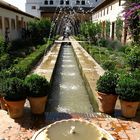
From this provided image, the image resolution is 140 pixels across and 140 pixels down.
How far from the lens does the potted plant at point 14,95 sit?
5793 mm

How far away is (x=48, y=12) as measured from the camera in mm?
54531

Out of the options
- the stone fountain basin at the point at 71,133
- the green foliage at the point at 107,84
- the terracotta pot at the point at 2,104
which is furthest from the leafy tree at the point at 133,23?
the stone fountain basin at the point at 71,133

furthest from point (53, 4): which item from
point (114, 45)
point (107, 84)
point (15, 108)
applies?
point (15, 108)

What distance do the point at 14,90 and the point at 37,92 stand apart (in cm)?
52

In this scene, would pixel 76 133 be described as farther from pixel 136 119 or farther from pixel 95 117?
pixel 136 119

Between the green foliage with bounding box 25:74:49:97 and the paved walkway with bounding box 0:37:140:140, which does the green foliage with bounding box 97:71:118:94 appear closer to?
the paved walkway with bounding box 0:37:140:140

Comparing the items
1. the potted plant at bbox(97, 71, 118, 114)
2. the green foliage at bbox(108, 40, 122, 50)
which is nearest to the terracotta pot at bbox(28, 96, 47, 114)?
the potted plant at bbox(97, 71, 118, 114)

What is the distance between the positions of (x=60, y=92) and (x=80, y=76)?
114 inches

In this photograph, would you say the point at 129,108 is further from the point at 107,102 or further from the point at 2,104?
the point at 2,104

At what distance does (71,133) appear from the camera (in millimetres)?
4637

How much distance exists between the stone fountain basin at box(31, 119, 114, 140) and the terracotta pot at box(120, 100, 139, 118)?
1378 mm

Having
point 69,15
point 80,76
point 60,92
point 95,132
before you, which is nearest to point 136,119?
point 95,132

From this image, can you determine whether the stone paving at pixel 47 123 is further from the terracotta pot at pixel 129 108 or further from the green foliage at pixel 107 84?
the green foliage at pixel 107 84

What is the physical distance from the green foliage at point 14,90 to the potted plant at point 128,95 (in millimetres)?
2133
